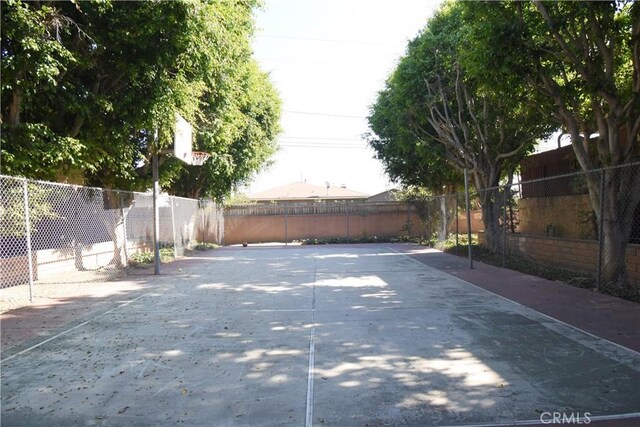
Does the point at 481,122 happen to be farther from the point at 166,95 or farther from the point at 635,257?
the point at 166,95

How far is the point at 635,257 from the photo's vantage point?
9656 mm

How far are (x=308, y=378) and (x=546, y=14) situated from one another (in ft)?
25.9

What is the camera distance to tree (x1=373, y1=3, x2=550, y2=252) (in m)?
15.4

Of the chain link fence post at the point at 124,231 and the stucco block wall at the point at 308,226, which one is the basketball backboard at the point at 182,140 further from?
the stucco block wall at the point at 308,226

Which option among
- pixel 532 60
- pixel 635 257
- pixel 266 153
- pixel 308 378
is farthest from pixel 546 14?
pixel 266 153

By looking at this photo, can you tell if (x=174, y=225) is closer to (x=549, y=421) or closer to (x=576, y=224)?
(x=576, y=224)

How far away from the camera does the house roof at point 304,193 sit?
4950cm

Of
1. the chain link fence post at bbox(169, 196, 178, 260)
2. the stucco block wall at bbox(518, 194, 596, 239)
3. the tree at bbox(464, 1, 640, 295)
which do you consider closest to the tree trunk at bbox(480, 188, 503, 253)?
the stucco block wall at bbox(518, 194, 596, 239)

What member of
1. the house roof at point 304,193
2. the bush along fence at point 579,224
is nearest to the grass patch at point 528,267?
the bush along fence at point 579,224

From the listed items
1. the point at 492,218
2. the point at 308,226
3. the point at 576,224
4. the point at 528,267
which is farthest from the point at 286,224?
the point at 576,224

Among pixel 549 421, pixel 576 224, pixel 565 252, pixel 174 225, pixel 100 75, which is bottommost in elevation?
pixel 549 421

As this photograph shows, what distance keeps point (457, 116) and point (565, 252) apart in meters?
7.00

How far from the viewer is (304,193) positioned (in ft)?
168

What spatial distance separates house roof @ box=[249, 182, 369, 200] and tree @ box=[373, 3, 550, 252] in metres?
31.1
